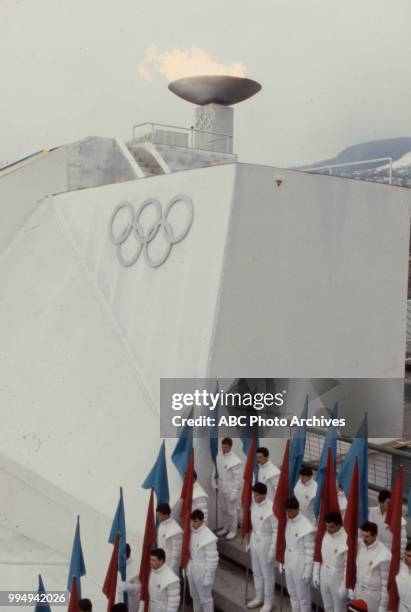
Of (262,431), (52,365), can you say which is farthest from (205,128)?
(262,431)

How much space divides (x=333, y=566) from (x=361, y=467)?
900mm

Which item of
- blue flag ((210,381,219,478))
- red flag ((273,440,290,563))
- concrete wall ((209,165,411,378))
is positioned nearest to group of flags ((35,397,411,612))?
red flag ((273,440,290,563))

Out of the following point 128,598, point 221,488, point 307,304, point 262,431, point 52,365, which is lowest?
point 128,598

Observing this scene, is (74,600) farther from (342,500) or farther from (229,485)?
(342,500)

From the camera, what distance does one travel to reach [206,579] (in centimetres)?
586

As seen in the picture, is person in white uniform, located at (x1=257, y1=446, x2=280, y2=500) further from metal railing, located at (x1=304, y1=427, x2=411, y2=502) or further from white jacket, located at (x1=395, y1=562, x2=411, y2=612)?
white jacket, located at (x1=395, y1=562, x2=411, y2=612)

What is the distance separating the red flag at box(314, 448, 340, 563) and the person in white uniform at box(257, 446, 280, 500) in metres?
1.22

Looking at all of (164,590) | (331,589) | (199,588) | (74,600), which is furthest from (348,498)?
(74,600)

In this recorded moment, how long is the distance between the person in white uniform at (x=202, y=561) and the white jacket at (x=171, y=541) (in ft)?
0.54

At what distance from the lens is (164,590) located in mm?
5633

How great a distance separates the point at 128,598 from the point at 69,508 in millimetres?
2226

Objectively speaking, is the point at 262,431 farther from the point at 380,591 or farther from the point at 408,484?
the point at 380,591

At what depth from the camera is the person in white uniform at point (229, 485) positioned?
274 inches

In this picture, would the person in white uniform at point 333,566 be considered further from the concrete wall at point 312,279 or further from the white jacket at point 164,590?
the concrete wall at point 312,279
